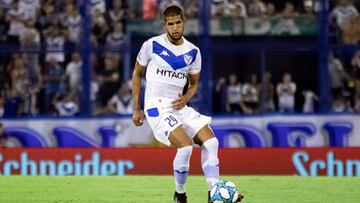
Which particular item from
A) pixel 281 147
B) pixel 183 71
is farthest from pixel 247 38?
pixel 183 71

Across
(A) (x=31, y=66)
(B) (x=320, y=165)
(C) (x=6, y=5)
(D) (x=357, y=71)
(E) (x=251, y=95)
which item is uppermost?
(C) (x=6, y=5)

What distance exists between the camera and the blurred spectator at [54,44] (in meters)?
21.1

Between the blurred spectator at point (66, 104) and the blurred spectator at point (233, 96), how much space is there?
118 inches

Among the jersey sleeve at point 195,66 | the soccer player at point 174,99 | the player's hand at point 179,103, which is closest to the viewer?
the soccer player at point 174,99

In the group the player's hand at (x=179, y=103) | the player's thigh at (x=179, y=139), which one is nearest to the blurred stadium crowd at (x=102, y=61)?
the player's hand at (x=179, y=103)

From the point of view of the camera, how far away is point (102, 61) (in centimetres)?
2127

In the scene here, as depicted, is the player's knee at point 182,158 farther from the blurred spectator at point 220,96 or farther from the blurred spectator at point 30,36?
the blurred spectator at point 30,36

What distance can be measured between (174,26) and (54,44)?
1005cm

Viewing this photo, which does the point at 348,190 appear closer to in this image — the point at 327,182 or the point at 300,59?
the point at 327,182

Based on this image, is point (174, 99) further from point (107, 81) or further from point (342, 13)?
point (342, 13)

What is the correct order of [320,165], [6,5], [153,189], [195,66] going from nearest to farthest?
1. [195,66]
2. [153,189]
3. [320,165]
4. [6,5]

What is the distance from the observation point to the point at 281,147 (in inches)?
813

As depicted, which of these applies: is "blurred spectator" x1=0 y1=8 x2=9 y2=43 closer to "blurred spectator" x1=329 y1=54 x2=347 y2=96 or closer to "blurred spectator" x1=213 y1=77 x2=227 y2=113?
"blurred spectator" x1=213 y1=77 x2=227 y2=113

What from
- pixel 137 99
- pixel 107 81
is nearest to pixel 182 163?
pixel 137 99
